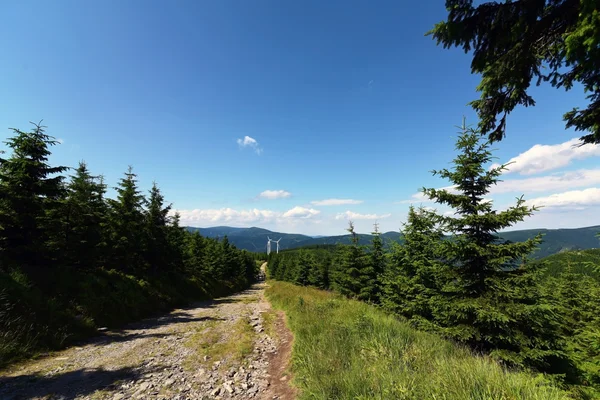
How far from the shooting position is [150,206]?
2633 cm

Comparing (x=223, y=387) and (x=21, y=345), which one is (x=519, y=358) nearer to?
(x=223, y=387)

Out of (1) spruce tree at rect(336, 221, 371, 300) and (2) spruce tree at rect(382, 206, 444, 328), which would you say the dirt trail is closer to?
(2) spruce tree at rect(382, 206, 444, 328)

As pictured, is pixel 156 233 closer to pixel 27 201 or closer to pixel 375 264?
pixel 27 201

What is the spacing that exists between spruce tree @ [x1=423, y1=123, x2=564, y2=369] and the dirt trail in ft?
23.3

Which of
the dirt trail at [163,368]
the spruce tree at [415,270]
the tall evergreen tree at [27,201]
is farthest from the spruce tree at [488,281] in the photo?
the tall evergreen tree at [27,201]

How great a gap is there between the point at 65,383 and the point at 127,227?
18.0 metres

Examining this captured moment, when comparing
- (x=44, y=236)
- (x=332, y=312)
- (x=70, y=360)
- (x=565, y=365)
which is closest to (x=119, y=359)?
(x=70, y=360)

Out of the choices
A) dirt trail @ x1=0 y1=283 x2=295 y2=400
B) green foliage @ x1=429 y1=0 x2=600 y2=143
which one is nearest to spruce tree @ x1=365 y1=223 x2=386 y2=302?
dirt trail @ x1=0 y1=283 x2=295 y2=400

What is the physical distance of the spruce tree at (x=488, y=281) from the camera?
27.1 ft

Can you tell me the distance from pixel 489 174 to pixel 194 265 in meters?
41.5

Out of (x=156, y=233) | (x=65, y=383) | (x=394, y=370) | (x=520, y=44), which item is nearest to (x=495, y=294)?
(x=394, y=370)

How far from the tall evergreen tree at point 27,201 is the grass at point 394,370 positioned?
1594 centimetres

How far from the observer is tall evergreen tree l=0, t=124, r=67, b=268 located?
12.8 metres

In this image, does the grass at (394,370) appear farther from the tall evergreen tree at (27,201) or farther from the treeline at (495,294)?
the tall evergreen tree at (27,201)
